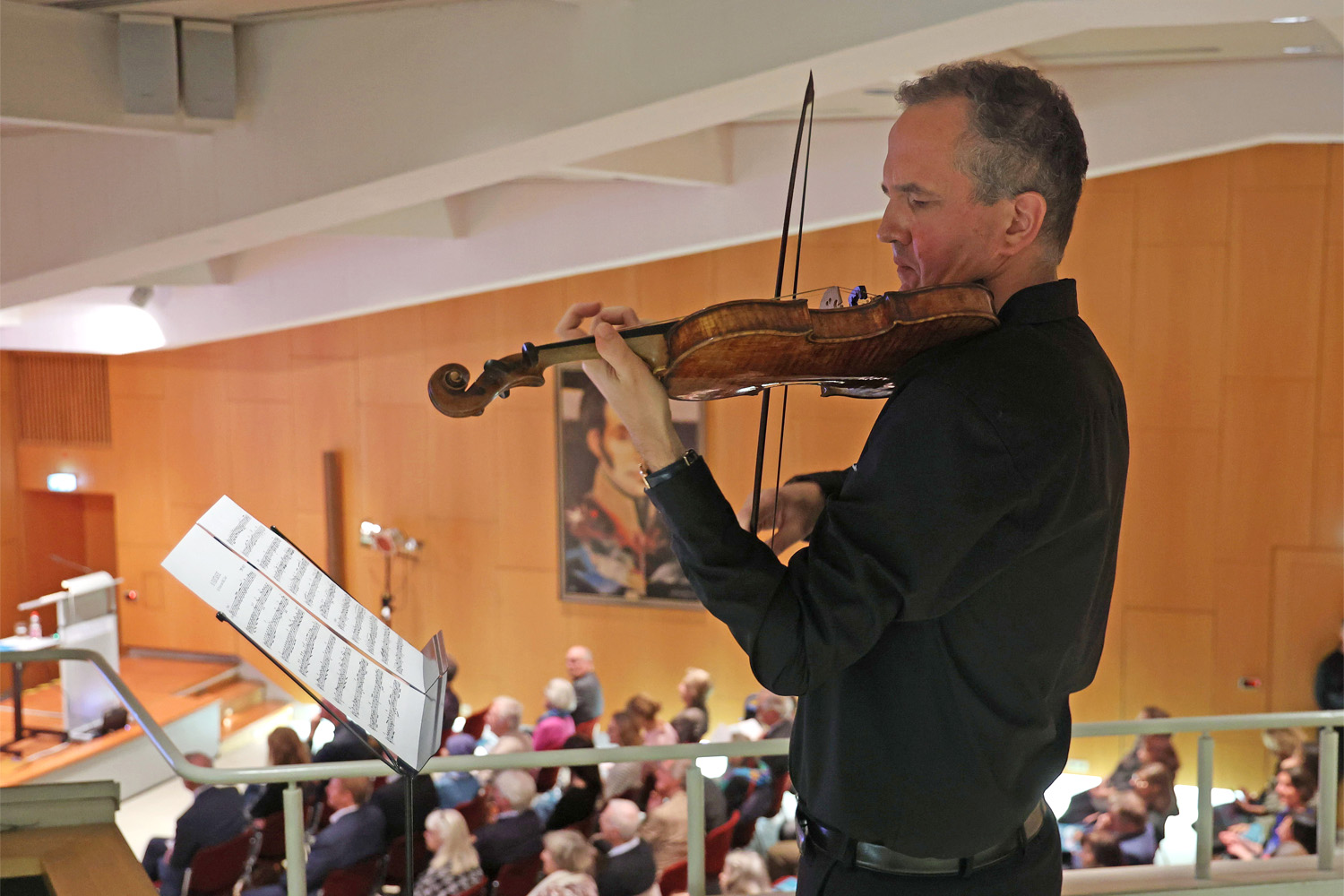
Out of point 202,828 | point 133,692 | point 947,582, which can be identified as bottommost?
point 133,692

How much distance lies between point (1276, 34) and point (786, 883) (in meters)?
3.90

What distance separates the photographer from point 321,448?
902cm

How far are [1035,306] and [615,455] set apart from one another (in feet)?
22.3

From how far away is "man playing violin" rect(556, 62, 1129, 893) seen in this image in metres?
1.11

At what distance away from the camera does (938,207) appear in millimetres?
1293

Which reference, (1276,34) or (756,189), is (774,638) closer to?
(1276,34)

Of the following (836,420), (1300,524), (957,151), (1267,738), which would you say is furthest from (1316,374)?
(957,151)

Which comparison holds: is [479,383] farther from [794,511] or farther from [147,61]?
[147,61]

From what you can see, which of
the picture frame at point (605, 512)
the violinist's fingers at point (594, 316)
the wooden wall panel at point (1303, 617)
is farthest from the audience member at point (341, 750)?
the wooden wall panel at point (1303, 617)

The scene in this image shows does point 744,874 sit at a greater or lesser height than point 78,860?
lesser

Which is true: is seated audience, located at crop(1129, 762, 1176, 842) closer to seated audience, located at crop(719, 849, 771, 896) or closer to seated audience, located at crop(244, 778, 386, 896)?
seated audience, located at crop(719, 849, 771, 896)

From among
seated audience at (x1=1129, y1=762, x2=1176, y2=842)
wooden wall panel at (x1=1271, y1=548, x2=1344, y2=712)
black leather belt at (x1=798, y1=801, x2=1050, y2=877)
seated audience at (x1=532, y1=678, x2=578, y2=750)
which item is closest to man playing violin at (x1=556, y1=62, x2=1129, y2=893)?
black leather belt at (x1=798, y1=801, x2=1050, y2=877)

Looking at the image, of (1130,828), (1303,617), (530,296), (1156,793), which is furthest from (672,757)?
(530,296)

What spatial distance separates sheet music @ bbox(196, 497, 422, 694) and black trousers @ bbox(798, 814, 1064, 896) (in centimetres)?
61
